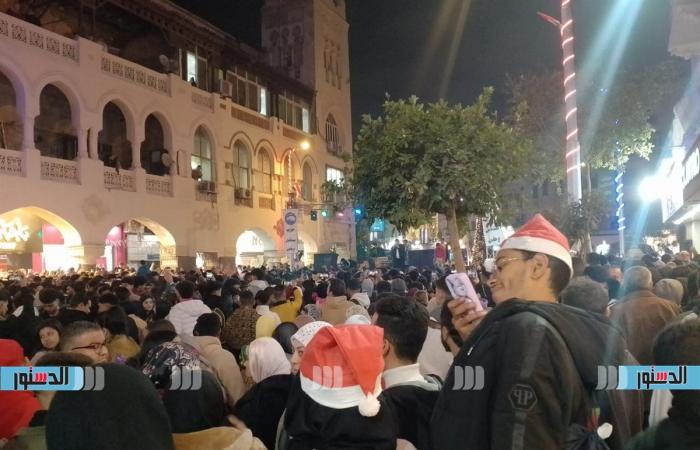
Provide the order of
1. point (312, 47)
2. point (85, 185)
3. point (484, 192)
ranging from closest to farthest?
point (484, 192) < point (85, 185) < point (312, 47)

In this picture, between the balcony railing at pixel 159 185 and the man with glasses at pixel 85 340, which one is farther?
the balcony railing at pixel 159 185

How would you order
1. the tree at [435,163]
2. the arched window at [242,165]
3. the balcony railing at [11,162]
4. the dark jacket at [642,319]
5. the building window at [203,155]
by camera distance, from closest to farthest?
1. the dark jacket at [642,319]
2. the tree at [435,163]
3. the balcony railing at [11,162]
4. the building window at [203,155]
5. the arched window at [242,165]

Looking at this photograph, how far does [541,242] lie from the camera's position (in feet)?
8.83

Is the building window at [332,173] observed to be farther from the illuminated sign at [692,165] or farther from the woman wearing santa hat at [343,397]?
the woman wearing santa hat at [343,397]

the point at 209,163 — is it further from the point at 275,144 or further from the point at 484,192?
the point at 484,192

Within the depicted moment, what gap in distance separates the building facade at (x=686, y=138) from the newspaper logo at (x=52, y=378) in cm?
1098

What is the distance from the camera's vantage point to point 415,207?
11562 millimetres

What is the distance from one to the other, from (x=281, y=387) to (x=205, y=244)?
22678mm

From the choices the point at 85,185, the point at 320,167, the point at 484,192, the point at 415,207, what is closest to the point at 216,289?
the point at 415,207

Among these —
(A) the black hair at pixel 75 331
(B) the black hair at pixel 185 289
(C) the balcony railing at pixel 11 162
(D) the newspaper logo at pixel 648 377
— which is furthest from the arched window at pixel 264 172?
(D) the newspaper logo at pixel 648 377

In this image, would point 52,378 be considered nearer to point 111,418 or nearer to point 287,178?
point 111,418

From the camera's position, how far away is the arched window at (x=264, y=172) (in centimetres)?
3102

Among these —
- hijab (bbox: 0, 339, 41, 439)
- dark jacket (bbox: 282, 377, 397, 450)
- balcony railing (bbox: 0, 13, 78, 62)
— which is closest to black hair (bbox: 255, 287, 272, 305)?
hijab (bbox: 0, 339, 41, 439)

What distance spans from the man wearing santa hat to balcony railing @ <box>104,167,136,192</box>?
2084cm
